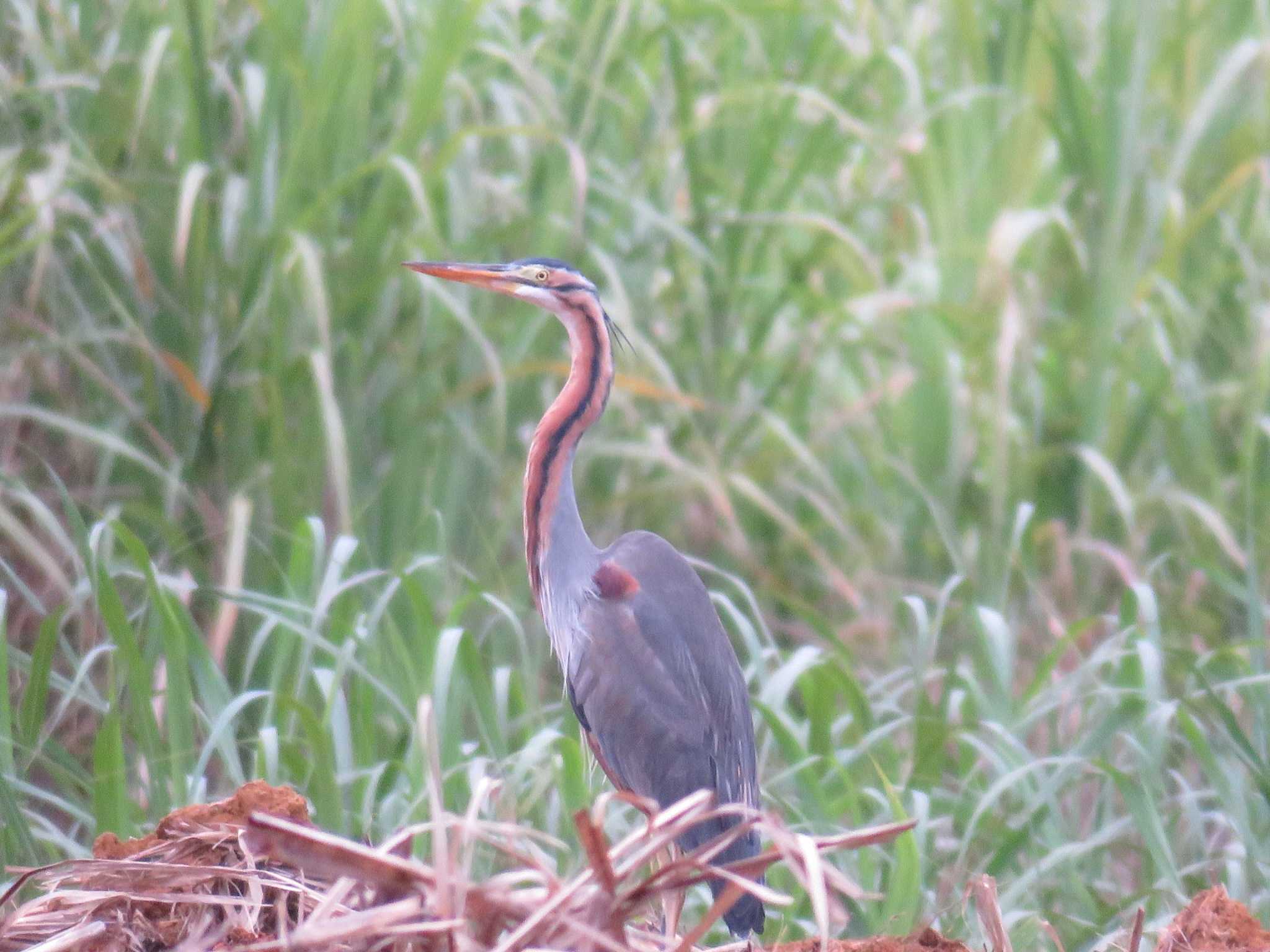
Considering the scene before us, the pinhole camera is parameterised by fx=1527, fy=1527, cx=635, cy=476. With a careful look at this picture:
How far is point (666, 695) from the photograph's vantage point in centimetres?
268

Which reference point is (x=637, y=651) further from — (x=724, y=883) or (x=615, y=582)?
(x=724, y=883)

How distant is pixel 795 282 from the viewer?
4.02 meters

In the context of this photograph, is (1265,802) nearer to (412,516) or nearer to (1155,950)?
(1155,950)

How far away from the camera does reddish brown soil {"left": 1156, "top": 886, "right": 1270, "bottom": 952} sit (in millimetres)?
1801

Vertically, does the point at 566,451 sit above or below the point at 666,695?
above

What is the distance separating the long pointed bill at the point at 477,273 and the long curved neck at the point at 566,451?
0.11 meters

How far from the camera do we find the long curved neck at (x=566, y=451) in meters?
2.71

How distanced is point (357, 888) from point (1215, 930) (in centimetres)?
101

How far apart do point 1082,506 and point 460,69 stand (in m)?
2.00

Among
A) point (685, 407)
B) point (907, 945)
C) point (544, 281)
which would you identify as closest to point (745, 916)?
point (907, 945)

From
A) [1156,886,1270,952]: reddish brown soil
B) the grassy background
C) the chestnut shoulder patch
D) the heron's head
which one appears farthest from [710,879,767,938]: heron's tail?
the heron's head

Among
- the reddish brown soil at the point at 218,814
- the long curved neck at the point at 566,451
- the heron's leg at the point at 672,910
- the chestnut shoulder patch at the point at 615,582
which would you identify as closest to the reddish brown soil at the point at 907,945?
the heron's leg at the point at 672,910

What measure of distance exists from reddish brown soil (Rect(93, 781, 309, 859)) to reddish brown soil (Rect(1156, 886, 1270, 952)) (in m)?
1.07

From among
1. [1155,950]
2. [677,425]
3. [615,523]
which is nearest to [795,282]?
[677,425]
